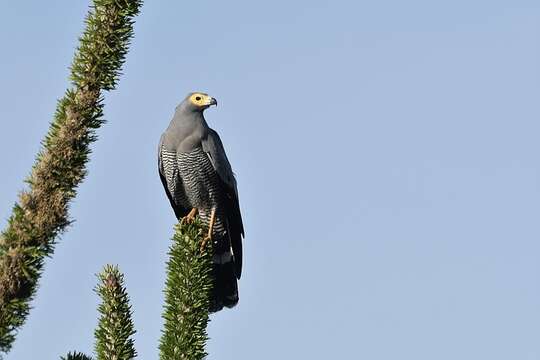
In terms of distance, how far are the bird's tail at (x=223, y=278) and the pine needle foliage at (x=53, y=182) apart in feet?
20.4

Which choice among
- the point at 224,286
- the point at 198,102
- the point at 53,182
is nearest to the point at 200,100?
the point at 198,102

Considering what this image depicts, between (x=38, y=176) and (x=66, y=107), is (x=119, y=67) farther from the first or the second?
(x=38, y=176)

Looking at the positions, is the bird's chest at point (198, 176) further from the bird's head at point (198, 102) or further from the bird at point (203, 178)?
the bird's head at point (198, 102)

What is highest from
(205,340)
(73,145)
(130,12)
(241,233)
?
(241,233)

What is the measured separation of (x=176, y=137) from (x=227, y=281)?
190 cm

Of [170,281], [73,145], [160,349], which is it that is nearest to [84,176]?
[73,145]

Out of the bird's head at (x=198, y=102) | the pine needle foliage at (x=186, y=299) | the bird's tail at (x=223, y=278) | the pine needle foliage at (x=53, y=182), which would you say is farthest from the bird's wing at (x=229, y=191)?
the pine needle foliage at (x=53, y=182)

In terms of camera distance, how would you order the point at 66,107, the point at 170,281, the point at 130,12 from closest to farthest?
the point at 66,107, the point at 130,12, the point at 170,281

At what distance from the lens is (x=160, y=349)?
128 inches

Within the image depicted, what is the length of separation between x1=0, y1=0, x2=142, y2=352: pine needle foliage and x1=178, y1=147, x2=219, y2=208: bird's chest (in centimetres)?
732

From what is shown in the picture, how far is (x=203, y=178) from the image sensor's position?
10.2m

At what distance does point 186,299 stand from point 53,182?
132 centimetres

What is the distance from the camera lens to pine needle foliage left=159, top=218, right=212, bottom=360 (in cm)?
331

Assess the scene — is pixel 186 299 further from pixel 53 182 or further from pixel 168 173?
pixel 168 173
